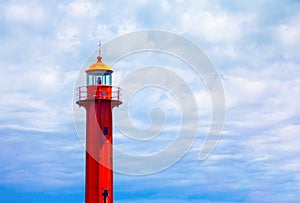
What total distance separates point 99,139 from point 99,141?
153 mm

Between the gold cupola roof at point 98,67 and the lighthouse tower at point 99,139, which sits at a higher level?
the gold cupola roof at point 98,67

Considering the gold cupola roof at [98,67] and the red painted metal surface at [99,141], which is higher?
the gold cupola roof at [98,67]

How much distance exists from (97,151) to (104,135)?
1322 mm

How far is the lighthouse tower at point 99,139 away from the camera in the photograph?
5272 centimetres

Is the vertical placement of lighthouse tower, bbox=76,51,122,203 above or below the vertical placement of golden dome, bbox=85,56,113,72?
below

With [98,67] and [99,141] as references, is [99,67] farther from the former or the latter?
[99,141]

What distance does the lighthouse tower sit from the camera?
52.7m

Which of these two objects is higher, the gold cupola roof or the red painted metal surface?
the gold cupola roof

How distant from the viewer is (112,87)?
54.6 m

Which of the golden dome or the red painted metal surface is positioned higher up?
the golden dome

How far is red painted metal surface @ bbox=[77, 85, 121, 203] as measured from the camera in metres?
52.7

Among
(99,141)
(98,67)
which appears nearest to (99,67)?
(98,67)

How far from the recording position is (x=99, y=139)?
53.3 meters

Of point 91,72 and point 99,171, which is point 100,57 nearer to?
point 91,72
